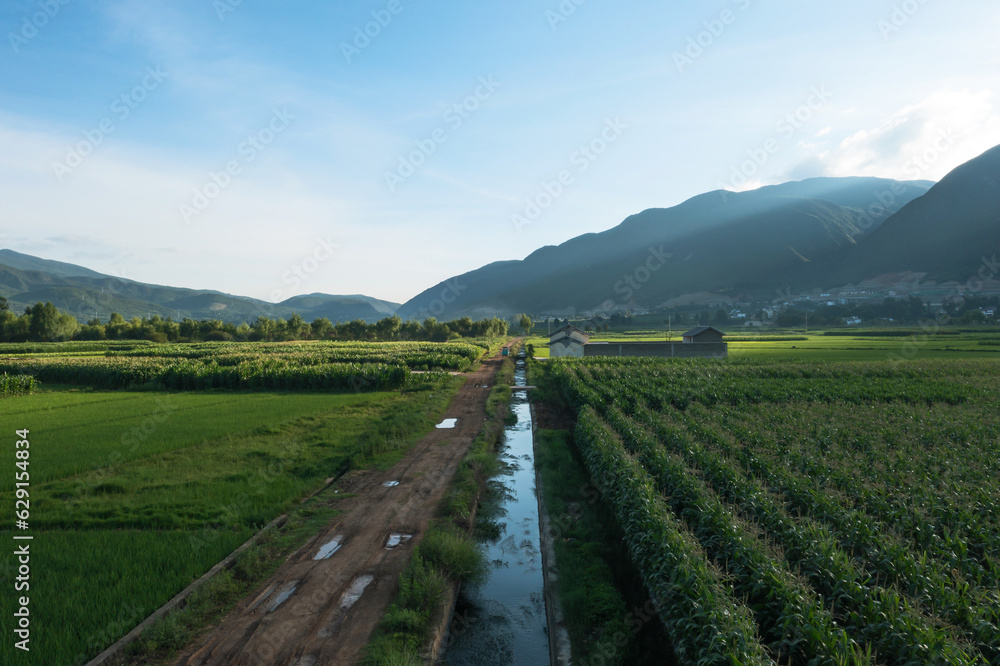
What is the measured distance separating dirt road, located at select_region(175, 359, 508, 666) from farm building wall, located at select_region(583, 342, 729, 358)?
4479 cm

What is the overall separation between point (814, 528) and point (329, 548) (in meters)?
9.46

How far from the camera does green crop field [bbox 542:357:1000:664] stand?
596 centimetres

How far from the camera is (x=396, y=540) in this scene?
36.6 feet

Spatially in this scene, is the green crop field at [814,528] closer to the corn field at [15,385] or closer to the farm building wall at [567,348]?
the corn field at [15,385]

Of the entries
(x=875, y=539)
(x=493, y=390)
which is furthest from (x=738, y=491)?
(x=493, y=390)

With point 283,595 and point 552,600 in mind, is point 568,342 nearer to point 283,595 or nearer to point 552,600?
point 552,600

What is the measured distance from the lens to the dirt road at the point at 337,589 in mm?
7234

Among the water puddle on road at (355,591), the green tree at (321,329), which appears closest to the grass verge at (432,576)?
the water puddle on road at (355,591)

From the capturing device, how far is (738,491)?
34.8 feet

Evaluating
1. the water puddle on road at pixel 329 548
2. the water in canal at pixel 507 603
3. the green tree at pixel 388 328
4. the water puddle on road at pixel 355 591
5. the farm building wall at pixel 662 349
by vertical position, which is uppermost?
the green tree at pixel 388 328

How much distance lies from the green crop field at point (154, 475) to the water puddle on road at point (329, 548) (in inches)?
71.9

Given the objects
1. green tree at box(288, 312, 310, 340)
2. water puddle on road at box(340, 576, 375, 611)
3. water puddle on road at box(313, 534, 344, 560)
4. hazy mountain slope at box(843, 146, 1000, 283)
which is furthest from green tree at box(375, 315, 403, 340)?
hazy mountain slope at box(843, 146, 1000, 283)

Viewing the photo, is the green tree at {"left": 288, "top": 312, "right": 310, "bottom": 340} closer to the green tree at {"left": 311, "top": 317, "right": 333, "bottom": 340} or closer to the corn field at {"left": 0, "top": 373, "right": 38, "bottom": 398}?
the green tree at {"left": 311, "top": 317, "right": 333, "bottom": 340}

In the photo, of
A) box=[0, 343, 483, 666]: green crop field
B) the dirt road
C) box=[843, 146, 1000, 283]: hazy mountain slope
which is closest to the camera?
the dirt road
